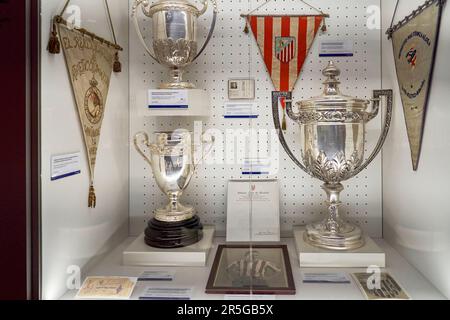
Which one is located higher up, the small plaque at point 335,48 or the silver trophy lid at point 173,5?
the silver trophy lid at point 173,5

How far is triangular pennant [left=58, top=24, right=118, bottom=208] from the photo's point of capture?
2.77ft

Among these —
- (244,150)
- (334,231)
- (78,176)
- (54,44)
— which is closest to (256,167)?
(244,150)

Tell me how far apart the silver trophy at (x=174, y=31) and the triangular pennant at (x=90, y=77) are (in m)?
0.15

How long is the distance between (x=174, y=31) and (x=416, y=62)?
0.65 meters

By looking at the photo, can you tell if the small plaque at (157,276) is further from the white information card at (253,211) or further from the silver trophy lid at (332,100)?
the silver trophy lid at (332,100)

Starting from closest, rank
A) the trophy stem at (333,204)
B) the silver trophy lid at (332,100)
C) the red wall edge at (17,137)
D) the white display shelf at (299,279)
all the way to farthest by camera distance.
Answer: the red wall edge at (17,137) → the white display shelf at (299,279) → the silver trophy lid at (332,100) → the trophy stem at (333,204)

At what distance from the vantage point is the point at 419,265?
88 cm

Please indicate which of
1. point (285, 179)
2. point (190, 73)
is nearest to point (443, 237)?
point (285, 179)

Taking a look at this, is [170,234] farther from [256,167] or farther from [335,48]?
[335,48]

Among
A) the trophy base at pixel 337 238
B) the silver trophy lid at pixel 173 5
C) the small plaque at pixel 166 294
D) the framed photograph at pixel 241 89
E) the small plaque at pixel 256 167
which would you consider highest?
the silver trophy lid at pixel 173 5

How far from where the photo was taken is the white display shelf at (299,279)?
2.55 feet

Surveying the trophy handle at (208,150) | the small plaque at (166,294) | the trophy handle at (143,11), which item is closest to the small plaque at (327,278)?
the small plaque at (166,294)

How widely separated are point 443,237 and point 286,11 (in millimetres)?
755

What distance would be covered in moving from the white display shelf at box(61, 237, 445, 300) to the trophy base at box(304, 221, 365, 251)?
0.21 feet
